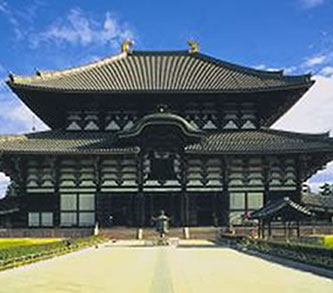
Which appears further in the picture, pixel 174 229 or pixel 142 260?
pixel 174 229

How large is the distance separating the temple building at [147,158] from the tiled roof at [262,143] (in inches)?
3.3

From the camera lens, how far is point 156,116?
162 ft

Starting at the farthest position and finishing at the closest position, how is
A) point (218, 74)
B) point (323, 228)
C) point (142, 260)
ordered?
point (218, 74) < point (323, 228) < point (142, 260)

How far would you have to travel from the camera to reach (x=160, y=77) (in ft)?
187

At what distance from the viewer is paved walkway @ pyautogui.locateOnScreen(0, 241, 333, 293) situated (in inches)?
637

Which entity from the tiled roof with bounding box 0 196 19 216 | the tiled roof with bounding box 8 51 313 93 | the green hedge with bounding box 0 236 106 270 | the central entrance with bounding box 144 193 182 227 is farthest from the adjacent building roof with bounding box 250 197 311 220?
the tiled roof with bounding box 0 196 19 216

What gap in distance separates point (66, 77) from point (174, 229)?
59.3 ft

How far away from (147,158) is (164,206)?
439cm

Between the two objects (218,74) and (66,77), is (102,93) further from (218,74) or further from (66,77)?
(218,74)

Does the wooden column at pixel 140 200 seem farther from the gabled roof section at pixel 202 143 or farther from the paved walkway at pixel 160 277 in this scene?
the paved walkway at pixel 160 277

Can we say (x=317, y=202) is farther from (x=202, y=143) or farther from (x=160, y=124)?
(x=160, y=124)

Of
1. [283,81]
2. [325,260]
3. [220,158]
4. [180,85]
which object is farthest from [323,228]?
[325,260]

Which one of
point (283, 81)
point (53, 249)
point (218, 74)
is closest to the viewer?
point (53, 249)

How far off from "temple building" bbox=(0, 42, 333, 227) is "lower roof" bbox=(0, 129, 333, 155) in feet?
0.27
